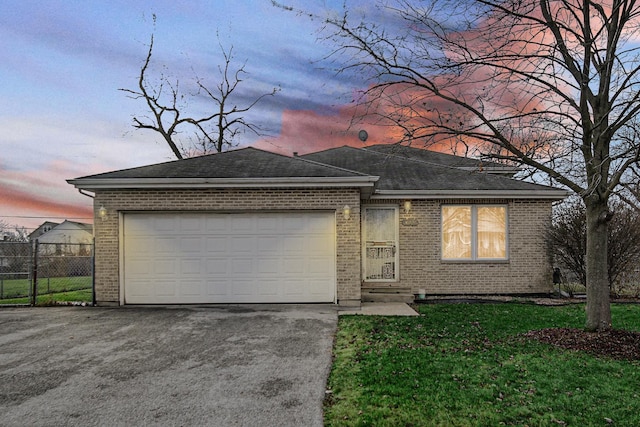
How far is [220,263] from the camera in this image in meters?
9.73

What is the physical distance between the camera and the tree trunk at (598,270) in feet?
21.2

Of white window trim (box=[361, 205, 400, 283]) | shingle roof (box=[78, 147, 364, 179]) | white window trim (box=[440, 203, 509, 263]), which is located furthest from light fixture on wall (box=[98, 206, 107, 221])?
white window trim (box=[440, 203, 509, 263])

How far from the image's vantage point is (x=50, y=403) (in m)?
4.14

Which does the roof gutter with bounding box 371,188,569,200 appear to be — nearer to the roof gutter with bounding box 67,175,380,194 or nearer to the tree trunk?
the roof gutter with bounding box 67,175,380,194

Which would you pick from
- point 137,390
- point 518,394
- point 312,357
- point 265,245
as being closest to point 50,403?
point 137,390

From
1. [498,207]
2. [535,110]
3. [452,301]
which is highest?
[535,110]

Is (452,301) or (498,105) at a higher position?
(498,105)

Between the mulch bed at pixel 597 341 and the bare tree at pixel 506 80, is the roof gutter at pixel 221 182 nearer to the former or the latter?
the bare tree at pixel 506 80

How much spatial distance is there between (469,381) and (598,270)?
351 centimetres

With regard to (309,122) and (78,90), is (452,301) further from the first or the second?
(78,90)

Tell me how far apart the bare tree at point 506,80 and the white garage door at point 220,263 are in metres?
4.01

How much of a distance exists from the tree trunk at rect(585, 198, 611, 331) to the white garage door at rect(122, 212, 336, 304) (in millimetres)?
5212

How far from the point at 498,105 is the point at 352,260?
4539mm

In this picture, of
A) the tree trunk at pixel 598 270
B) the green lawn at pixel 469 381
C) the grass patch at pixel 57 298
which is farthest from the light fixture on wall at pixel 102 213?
the tree trunk at pixel 598 270
